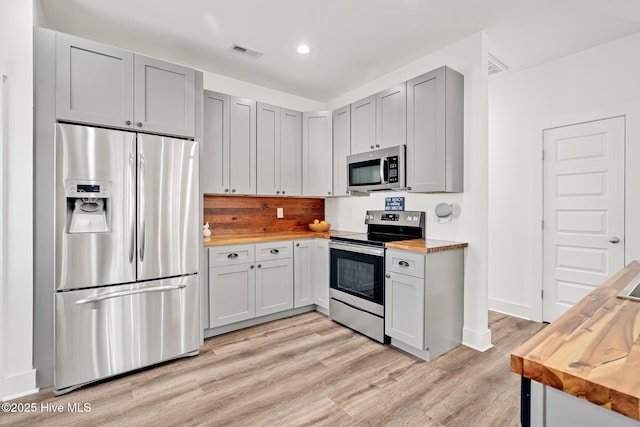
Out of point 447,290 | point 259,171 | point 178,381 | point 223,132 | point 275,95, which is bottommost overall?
point 178,381

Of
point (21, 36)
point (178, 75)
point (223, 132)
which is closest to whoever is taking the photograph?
point (21, 36)

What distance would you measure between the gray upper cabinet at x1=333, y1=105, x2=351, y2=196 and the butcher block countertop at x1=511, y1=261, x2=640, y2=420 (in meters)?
2.86

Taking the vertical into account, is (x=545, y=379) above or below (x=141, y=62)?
below

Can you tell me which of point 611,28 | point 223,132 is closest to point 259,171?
point 223,132

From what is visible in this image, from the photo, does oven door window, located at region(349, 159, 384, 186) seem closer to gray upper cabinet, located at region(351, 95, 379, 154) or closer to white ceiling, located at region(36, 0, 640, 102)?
gray upper cabinet, located at region(351, 95, 379, 154)

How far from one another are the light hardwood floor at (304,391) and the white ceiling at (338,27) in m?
2.75

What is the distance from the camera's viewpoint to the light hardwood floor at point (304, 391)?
1.89 m

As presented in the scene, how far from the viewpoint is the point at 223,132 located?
10.9ft

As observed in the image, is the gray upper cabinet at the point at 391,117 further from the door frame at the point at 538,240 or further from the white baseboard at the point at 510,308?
the white baseboard at the point at 510,308

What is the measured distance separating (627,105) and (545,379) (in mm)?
3314

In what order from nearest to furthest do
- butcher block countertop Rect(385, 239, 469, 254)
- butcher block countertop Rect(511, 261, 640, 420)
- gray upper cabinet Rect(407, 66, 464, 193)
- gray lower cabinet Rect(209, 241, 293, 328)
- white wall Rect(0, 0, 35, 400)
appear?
butcher block countertop Rect(511, 261, 640, 420)
white wall Rect(0, 0, 35, 400)
butcher block countertop Rect(385, 239, 469, 254)
gray upper cabinet Rect(407, 66, 464, 193)
gray lower cabinet Rect(209, 241, 293, 328)

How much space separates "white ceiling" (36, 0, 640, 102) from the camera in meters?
2.38

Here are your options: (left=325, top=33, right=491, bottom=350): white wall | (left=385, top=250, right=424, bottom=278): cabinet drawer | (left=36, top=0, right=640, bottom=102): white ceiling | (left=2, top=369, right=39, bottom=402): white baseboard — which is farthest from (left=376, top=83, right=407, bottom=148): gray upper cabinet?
(left=2, top=369, right=39, bottom=402): white baseboard

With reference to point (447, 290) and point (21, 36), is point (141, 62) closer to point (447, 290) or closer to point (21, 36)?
point (21, 36)
